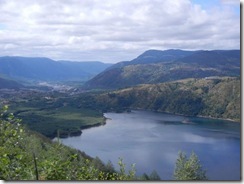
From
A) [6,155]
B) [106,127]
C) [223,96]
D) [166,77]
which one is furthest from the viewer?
[166,77]

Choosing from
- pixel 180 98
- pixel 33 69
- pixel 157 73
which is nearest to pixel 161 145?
pixel 180 98

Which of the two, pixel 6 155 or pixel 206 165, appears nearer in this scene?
pixel 6 155

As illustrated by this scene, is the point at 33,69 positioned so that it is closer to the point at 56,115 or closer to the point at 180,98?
the point at 180,98

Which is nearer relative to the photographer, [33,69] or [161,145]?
[161,145]

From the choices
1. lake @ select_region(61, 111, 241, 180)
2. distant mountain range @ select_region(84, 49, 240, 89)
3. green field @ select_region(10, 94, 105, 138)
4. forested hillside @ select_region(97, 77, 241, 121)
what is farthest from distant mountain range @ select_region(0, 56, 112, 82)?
lake @ select_region(61, 111, 241, 180)

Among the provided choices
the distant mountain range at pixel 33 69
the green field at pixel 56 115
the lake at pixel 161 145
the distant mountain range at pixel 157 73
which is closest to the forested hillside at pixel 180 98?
the green field at pixel 56 115

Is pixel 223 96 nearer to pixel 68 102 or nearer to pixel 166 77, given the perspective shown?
pixel 68 102

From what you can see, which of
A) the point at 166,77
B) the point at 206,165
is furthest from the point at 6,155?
the point at 166,77

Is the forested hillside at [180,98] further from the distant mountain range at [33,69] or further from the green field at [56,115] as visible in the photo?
the distant mountain range at [33,69]
